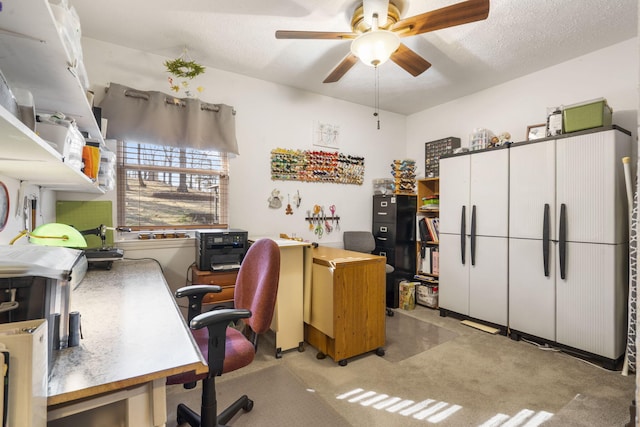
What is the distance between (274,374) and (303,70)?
279 centimetres

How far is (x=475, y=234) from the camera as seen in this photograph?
3.15 metres

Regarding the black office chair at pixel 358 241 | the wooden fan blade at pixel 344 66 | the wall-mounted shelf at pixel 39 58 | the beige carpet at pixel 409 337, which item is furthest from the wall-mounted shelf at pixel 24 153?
the black office chair at pixel 358 241

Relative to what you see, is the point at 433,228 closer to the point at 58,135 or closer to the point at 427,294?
the point at 427,294

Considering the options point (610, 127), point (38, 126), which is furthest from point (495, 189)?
point (38, 126)

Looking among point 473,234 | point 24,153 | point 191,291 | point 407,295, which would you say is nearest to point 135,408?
point 24,153

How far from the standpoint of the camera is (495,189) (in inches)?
118

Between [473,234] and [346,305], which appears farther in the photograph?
[473,234]

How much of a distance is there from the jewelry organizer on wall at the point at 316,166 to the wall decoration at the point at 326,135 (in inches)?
4.5

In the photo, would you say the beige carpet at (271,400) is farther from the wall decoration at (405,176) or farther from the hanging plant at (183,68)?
the wall decoration at (405,176)

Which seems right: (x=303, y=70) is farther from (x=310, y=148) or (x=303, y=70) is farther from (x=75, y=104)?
(x=75, y=104)

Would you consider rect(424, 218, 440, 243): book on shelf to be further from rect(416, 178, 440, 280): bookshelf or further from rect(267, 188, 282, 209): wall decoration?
rect(267, 188, 282, 209): wall decoration

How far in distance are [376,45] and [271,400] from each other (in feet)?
7.67

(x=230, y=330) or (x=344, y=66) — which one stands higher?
(x=344, y=66)

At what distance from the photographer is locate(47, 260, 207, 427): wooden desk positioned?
28.8 inches
